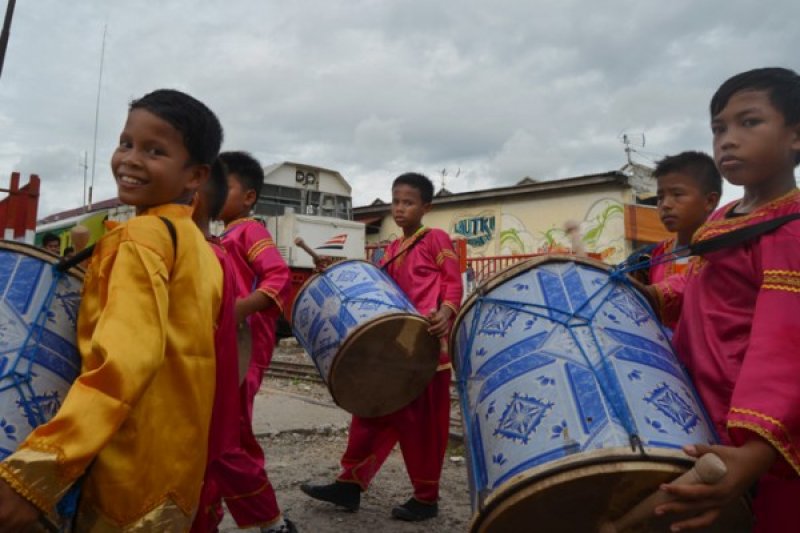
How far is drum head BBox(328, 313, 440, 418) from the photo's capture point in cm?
289

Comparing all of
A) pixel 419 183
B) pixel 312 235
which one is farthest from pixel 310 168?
pixel 419 183

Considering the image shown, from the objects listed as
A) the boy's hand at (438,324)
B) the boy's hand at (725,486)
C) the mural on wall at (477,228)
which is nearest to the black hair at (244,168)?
the boy's hand at (438,324)

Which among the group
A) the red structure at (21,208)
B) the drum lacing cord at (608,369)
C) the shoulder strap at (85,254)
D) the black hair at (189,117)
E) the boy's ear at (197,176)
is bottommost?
the drum lacing cord at (608,369)

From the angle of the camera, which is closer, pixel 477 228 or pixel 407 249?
pixel 407 249

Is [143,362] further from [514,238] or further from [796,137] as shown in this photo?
[514,238]

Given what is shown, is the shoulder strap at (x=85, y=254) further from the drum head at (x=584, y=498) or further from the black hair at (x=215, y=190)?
the drum head at (x=584, y=498)

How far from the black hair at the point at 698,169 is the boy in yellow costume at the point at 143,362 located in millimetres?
2110

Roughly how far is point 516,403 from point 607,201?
15818mm

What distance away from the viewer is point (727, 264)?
159 centimetres

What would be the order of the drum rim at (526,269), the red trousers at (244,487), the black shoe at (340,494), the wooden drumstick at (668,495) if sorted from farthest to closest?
the black shoe at (340,494), the red trousers at (244,487), the drum rim at (526,269), the wooden drumstick at (668,495)

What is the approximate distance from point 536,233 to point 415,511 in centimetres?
1517

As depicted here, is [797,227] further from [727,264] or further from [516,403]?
[516,403]

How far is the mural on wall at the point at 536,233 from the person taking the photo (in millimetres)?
16391

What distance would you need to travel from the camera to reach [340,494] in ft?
11.5
